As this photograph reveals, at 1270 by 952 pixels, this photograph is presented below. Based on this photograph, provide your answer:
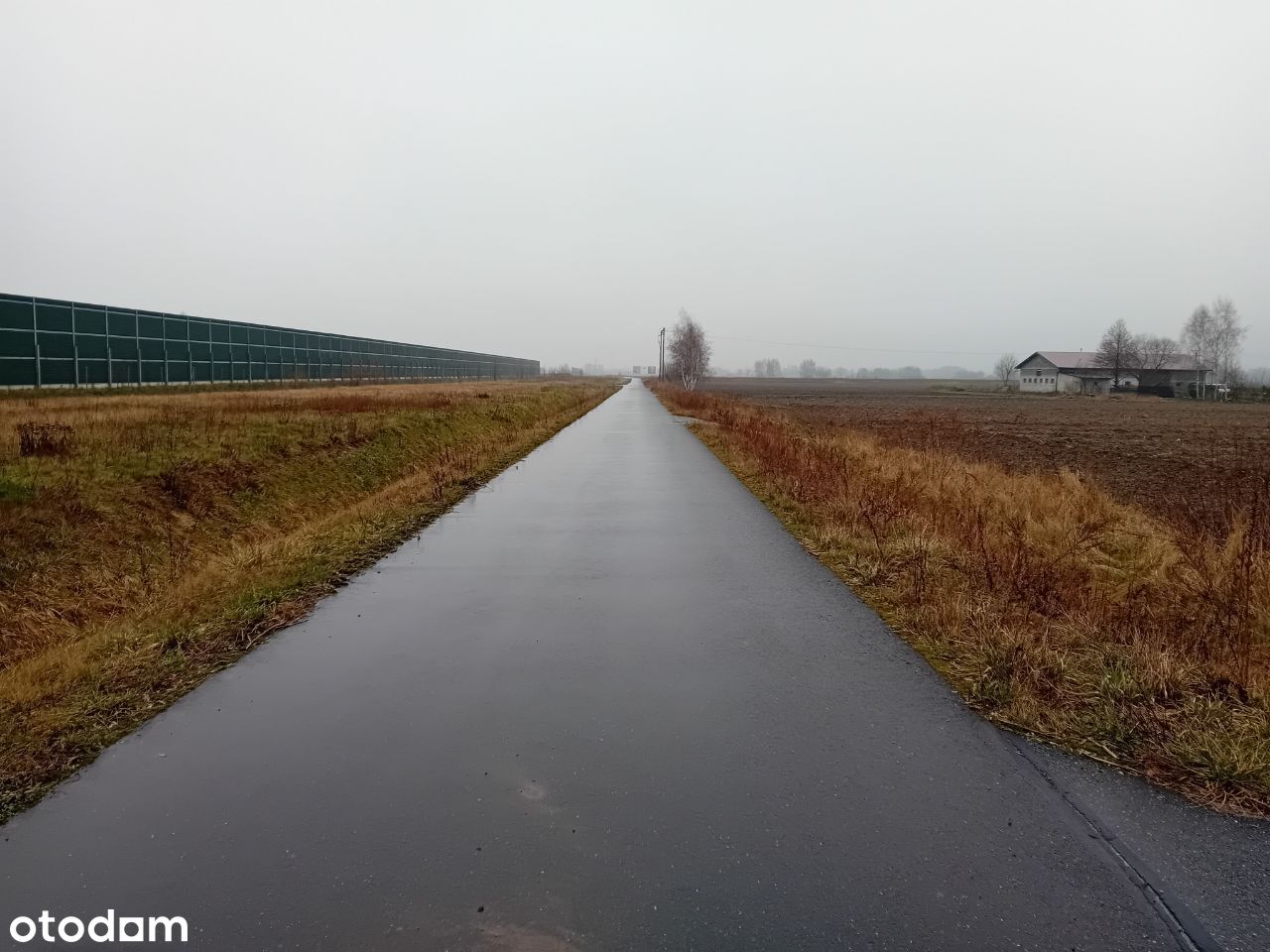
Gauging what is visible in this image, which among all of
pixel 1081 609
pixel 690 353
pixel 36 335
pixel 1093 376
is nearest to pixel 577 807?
pixel 1081 609

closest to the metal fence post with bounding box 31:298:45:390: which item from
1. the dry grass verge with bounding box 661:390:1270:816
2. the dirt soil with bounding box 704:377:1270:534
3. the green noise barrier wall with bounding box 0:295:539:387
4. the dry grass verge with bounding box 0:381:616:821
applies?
the green noise barrier wall with bounding box 0:295:539:387

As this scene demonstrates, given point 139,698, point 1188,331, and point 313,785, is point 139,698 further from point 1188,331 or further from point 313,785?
point 1188,331

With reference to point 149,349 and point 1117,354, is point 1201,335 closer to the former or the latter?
point 1117,354

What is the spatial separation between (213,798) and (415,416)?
2106 centimetres

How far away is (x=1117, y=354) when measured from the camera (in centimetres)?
9594

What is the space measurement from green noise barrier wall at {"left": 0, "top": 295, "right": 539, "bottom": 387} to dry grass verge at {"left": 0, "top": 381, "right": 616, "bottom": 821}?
12.2 m

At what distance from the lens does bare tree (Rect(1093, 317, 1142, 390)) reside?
95.3 meters

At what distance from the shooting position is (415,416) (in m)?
23.4

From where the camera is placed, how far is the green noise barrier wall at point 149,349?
95.1ft

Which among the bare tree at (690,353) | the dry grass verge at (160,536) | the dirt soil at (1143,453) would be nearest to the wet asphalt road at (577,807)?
the dry grass verge at (160,536)

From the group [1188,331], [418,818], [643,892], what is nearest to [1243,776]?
[643,892]

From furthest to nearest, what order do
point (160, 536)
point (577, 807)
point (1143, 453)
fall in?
point (1143, 453) → point (160, 536) → point (577, 807)

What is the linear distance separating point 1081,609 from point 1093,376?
4479 inches

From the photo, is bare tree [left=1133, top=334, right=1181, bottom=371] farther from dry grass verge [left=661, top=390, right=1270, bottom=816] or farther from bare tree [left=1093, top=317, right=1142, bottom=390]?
dry grass verge [left=661, top=390, right=1270, bottom=816]
